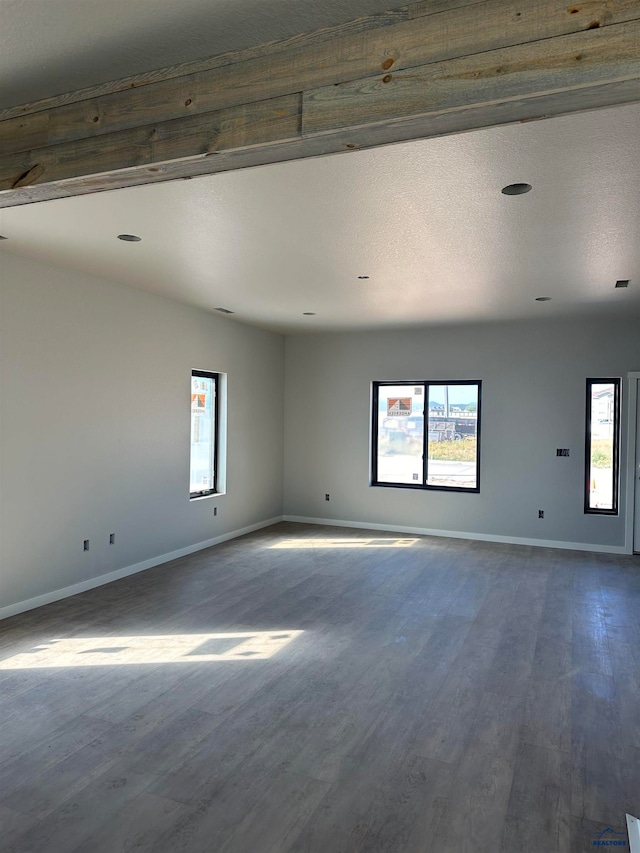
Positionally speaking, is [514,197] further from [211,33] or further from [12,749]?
[12,749]

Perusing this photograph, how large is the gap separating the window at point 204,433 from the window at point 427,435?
7.34 ft

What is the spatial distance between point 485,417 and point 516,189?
4692 millimetres

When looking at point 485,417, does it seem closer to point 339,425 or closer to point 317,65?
point 339,425

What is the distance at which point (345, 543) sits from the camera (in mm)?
7215

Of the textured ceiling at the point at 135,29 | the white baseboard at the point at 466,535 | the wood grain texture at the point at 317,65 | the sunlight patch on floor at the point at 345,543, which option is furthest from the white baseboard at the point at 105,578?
the textured ceiling at the point at 135,29

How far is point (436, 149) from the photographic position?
258 cm

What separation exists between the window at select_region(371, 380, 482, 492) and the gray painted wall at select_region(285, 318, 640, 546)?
14cm

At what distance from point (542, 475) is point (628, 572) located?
1.52 m

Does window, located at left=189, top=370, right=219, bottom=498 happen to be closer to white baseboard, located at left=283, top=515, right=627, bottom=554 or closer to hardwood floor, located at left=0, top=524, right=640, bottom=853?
hardwood floor, located at left=0, top=524, right=640, bottom=853

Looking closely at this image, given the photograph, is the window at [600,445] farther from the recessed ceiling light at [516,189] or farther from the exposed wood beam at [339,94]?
the exposed wood beam at [339,94]

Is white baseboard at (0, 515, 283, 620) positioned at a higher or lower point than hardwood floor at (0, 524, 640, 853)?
higher

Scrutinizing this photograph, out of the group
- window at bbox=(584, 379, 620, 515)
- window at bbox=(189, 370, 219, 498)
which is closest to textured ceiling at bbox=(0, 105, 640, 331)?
window at bbox=(189, 370, 219, 498)

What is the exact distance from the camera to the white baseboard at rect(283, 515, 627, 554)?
6965 millimetres

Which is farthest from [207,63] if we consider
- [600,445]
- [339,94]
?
[600,445]
